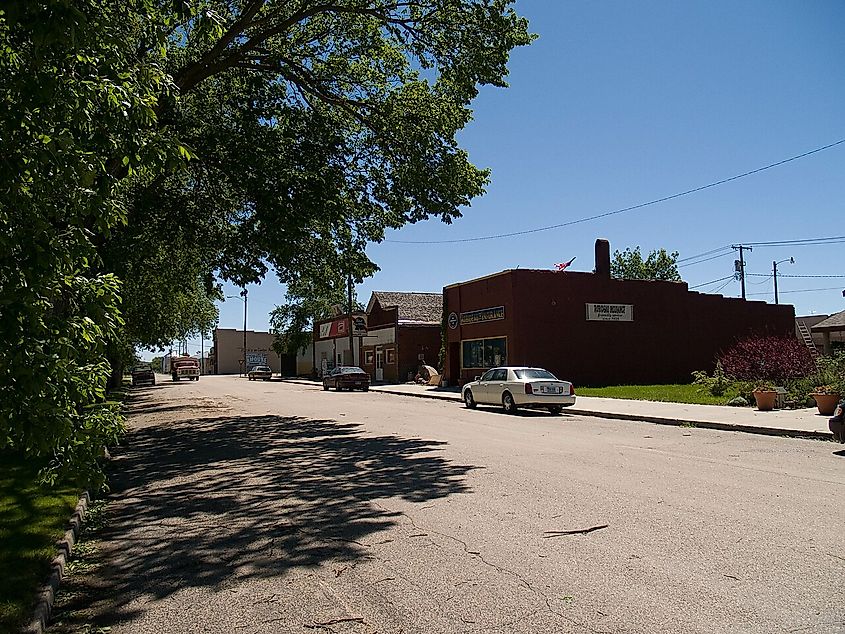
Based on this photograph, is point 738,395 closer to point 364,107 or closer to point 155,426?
point 364,107

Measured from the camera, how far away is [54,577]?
18.5 feet

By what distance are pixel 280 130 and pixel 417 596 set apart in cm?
1541

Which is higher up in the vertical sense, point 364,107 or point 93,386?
point 364,107

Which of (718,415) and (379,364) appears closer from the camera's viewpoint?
(718,415)

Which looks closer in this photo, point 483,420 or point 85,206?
point 85,206

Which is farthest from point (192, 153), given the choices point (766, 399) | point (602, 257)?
point (602, 257)

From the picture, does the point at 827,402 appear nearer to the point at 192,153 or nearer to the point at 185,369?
the point at 192,153

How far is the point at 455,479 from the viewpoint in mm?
9828

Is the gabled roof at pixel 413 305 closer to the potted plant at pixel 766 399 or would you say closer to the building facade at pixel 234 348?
the potted plant at pixel 766 399

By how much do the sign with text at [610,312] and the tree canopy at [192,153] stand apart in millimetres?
18416

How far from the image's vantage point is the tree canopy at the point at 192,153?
425cm

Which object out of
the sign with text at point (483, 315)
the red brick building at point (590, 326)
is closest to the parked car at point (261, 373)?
the red brick building at point (590, 326)

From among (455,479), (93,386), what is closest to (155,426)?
(455,479)

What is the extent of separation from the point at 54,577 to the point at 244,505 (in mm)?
3095
